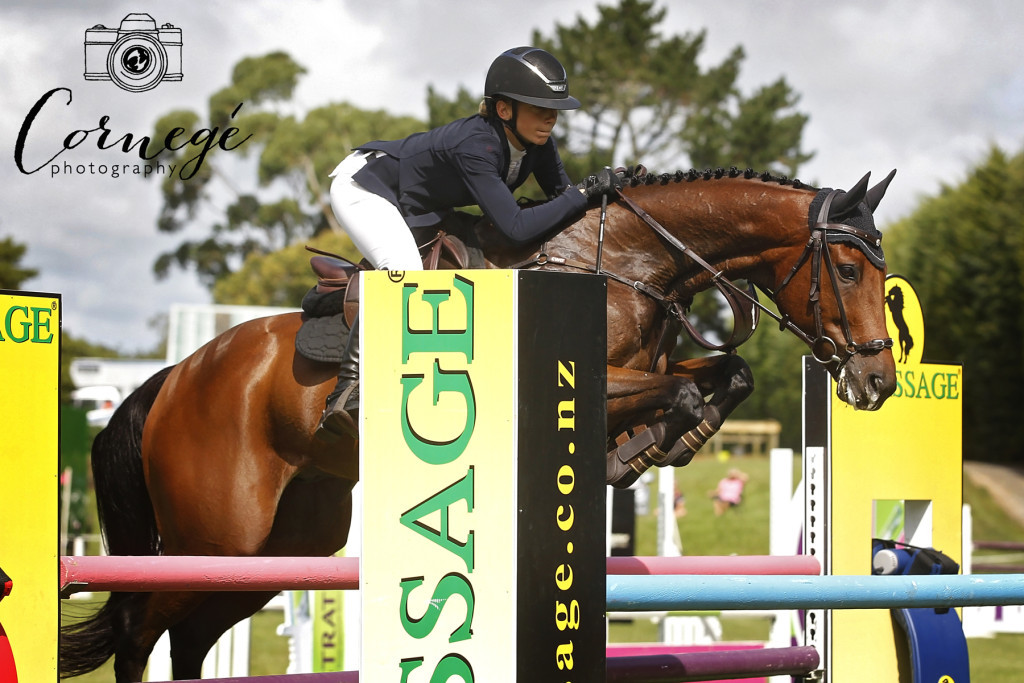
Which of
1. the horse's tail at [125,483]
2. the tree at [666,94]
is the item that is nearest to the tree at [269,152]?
the tree at [666,94]

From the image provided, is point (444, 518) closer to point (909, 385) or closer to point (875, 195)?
point (875, 195)

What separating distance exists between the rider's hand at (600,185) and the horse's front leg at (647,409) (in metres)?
0.60

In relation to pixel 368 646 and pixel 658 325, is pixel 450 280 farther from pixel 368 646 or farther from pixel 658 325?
pixel 658 325

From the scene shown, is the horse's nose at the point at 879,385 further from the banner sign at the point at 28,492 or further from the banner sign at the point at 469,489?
the banner sign at the point at 28,492

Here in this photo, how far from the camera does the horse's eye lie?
304 cm

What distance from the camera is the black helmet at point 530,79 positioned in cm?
294

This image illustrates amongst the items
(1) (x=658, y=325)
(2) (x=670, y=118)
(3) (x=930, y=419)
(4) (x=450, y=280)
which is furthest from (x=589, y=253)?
(2) (x=670, y=118)

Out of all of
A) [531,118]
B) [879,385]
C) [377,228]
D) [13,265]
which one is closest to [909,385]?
[879,385]

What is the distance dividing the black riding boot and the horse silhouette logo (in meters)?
1.91

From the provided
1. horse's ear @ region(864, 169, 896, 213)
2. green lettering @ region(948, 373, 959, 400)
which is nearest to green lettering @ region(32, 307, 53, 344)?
horse's ear @ region(864, 169, 896, 213)

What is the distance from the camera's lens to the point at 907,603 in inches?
99.3

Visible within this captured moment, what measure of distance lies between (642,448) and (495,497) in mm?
989

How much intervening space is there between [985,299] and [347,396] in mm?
19236

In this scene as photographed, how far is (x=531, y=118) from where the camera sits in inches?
119
